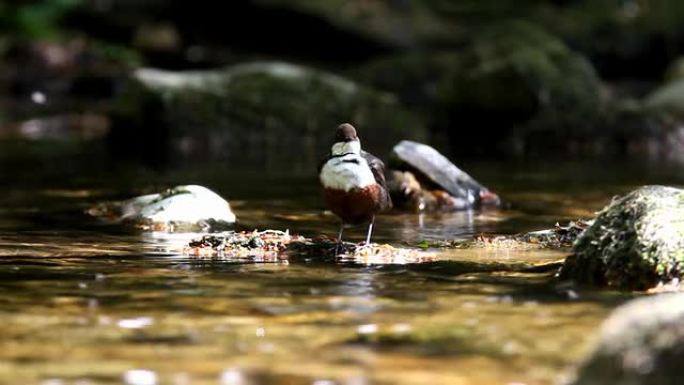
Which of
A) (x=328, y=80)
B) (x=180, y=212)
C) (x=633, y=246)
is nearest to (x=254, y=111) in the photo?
(x=328, y=80)

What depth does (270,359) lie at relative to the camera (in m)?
4.39

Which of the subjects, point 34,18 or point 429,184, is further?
point 34,18

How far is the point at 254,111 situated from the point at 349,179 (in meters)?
12.5

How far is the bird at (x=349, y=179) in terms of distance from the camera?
23.2ft

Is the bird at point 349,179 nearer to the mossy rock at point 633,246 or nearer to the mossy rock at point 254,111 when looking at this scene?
the mossy rock at point 633,246

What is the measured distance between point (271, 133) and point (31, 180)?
7200mm

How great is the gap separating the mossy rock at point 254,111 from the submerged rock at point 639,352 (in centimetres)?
1506

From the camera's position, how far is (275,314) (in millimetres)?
5270

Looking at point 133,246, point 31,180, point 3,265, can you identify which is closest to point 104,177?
point 31,180

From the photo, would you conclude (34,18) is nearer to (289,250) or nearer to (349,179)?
(289,250)

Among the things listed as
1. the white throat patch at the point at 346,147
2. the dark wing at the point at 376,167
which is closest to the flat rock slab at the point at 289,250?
the dark wing at the point at 376,167

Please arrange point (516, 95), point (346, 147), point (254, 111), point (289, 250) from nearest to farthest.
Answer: point (346, 147), point (289, 250), point (254, 111), point (516, 95)

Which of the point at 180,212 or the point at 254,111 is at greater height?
the point at 254,111

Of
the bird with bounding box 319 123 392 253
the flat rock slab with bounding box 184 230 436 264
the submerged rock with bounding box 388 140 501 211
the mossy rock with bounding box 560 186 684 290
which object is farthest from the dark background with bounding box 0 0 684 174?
the mossy rock with bounding box 560 186 684 290
